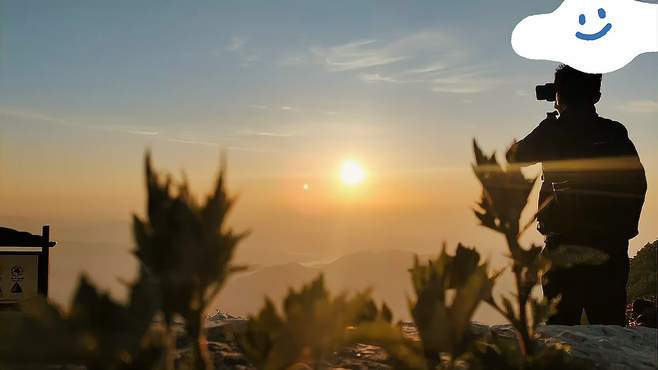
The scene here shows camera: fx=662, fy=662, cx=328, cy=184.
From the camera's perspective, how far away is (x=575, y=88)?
718 centimetres

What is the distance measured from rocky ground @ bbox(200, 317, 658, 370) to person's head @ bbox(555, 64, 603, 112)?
3057 mm

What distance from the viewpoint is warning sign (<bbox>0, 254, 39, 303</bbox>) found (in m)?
10.5

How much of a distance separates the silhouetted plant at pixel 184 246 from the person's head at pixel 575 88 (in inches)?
266

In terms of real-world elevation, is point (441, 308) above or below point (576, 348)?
above

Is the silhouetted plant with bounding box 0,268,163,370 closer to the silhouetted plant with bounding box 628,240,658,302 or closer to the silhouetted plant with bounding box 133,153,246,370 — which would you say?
the silhouetted plant with bounding box 133,153,246,370

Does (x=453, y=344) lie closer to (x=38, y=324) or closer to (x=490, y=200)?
(x=490, y=200)

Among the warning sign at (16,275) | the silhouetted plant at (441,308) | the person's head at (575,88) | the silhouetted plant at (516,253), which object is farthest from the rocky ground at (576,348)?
the warning sign at (16,275)

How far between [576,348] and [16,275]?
964 cm

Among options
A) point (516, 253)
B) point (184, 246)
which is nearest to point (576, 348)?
point (516, 253)

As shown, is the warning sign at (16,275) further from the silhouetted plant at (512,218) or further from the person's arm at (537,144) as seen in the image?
the silhouetted plant at (512,218)

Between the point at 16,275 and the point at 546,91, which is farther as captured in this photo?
the point at 16,275

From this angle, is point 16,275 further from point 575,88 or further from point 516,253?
point 516,253

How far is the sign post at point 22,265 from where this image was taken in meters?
10.6

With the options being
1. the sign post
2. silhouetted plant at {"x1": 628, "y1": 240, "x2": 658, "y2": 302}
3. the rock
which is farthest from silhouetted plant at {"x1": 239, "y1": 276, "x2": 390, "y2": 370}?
silhouetted plant at {"x1": 628, "y1": 240, "x2": 658, "y2": 302}
